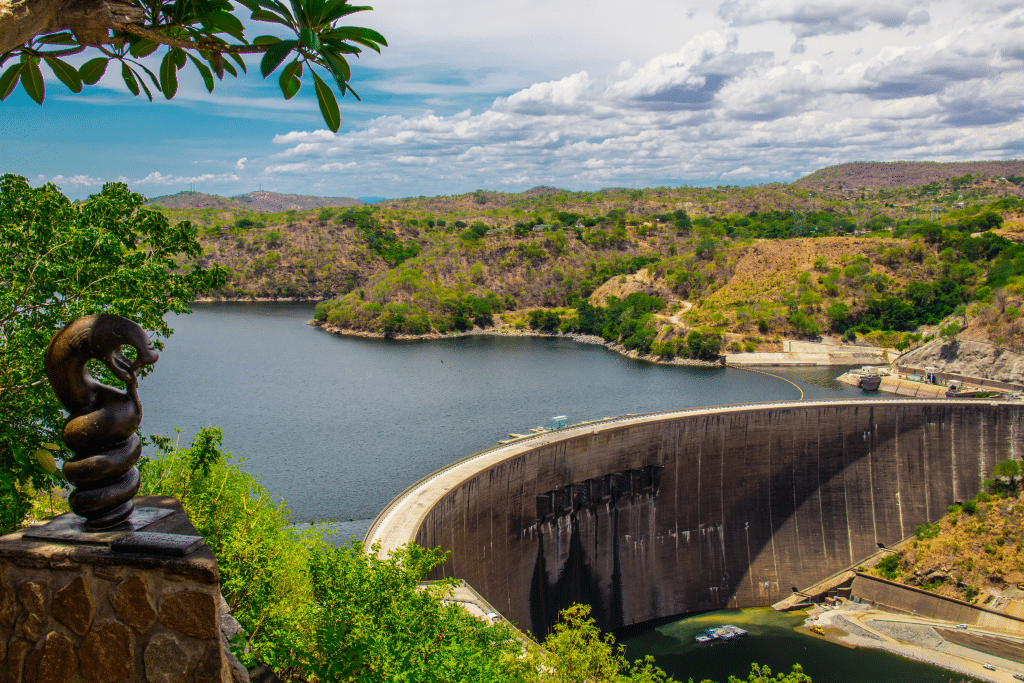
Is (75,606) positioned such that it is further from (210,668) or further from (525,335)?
(525,335)

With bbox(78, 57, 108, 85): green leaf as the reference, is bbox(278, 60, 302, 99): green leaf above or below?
below

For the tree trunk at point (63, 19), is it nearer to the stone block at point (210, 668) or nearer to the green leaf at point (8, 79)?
the green leaf at point (8, 79)

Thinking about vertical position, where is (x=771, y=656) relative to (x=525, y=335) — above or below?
below

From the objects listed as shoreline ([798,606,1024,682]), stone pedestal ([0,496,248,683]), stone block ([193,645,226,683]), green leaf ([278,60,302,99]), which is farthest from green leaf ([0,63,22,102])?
shoreline ([798,606,1024,682])

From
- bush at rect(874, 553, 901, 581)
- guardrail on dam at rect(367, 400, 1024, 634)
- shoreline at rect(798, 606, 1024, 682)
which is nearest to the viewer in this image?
guardrail on dam at rect(367, 400, 1024, 634)

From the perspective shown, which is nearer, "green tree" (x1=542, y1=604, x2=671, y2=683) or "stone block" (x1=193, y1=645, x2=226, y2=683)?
"stone block" (x1=193, y1=645, x2=226, y2=683)

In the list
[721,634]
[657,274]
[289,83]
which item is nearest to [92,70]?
[289,83]

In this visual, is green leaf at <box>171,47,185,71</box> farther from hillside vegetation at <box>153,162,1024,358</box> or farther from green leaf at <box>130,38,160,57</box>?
hillside vegetation at <box>153,162,1024,358</box>
